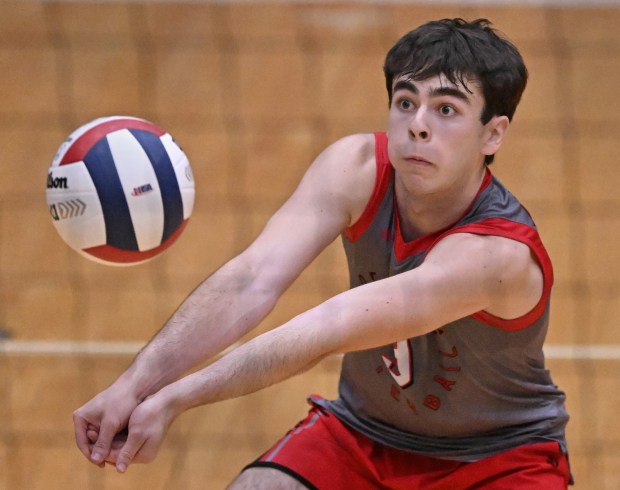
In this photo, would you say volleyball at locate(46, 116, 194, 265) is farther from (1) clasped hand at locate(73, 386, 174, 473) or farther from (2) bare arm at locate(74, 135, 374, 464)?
(1) clasped hand at locate(73, 386, 174, 473)

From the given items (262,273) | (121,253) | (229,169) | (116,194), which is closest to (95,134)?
(116,194)

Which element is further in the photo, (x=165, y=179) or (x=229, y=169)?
(x=229, y=169)

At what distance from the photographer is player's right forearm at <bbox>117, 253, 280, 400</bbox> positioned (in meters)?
2.35

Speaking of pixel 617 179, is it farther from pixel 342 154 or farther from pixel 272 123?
pixel 342 154

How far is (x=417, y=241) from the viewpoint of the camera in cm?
250

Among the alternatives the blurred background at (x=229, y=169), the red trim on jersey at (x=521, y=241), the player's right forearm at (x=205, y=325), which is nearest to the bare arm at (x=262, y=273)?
the player's right forearm at (x=205, y=325)

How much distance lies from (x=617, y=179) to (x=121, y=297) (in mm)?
3088

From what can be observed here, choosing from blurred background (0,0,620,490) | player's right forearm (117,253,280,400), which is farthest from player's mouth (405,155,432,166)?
blurred background (0,0,620,490)

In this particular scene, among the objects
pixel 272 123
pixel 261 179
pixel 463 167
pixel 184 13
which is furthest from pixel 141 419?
pixel 184 13

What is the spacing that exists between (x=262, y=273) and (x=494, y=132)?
0.66 meters

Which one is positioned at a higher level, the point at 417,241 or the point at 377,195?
the point at 377,195

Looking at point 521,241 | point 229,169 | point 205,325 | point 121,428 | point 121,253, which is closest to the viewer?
point 121,428

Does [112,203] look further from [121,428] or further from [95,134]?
[121,428]

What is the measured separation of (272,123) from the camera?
21.9 ft
